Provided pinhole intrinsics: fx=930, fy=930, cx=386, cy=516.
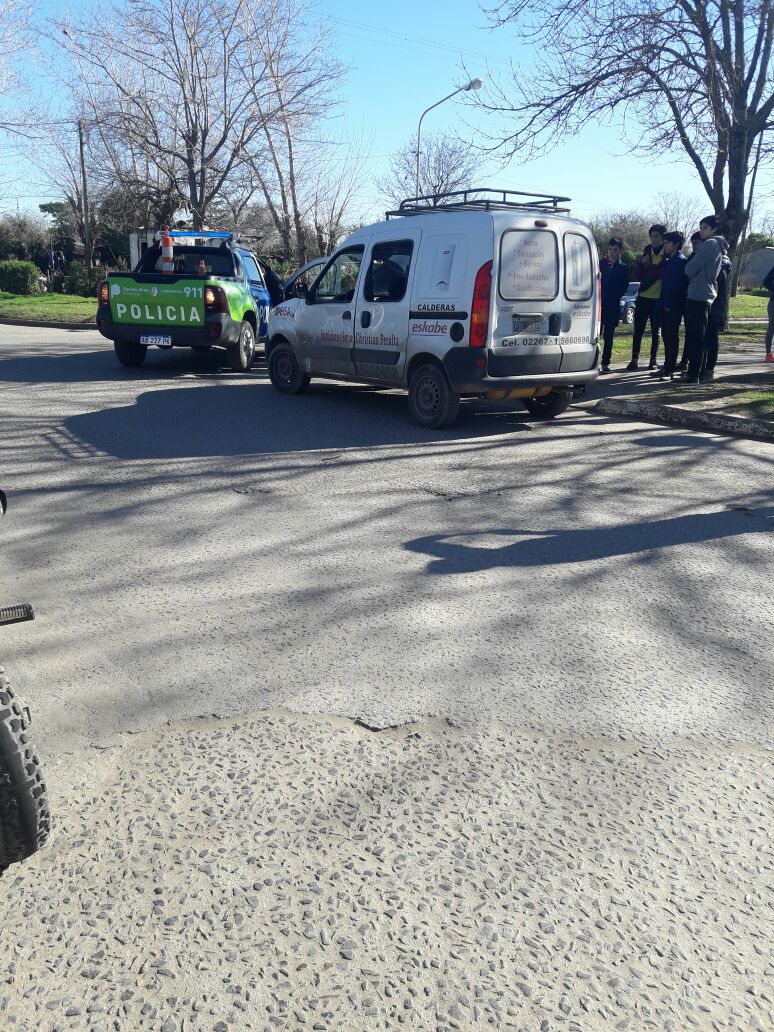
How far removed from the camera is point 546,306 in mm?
9344

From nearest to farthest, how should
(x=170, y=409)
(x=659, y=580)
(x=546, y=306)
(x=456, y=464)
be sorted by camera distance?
(x=659, y=580), (x=456, y=464), (x=546, y=306), (x=170, y=409)

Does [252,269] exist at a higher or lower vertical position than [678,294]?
higher

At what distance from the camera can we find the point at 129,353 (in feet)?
46.0

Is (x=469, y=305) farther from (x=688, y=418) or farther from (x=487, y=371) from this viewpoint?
(x=688, y=418)

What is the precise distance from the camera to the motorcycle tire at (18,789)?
2242 millimetres

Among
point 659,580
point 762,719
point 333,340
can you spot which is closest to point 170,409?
point 333,340

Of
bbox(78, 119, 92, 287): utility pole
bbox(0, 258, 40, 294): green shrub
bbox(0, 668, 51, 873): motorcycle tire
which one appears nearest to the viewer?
bbox(0, 668, 51, 873): motorcycle tire

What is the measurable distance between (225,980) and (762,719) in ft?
7.25

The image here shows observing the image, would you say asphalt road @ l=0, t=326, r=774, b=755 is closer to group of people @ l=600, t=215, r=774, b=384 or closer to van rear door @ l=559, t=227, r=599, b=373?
van rear door @ l=559, t=227, r=599, b=373

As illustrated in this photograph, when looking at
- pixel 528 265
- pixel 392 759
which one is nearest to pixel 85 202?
pixel 528 265

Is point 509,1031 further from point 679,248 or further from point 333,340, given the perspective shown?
point 679,248

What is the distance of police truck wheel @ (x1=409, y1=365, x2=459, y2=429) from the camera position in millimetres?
9328

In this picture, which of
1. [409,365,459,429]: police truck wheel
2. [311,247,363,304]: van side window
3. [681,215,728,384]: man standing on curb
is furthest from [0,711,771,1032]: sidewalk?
[681,215,728,384]: man standing on curb

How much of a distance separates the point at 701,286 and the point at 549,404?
291cm
